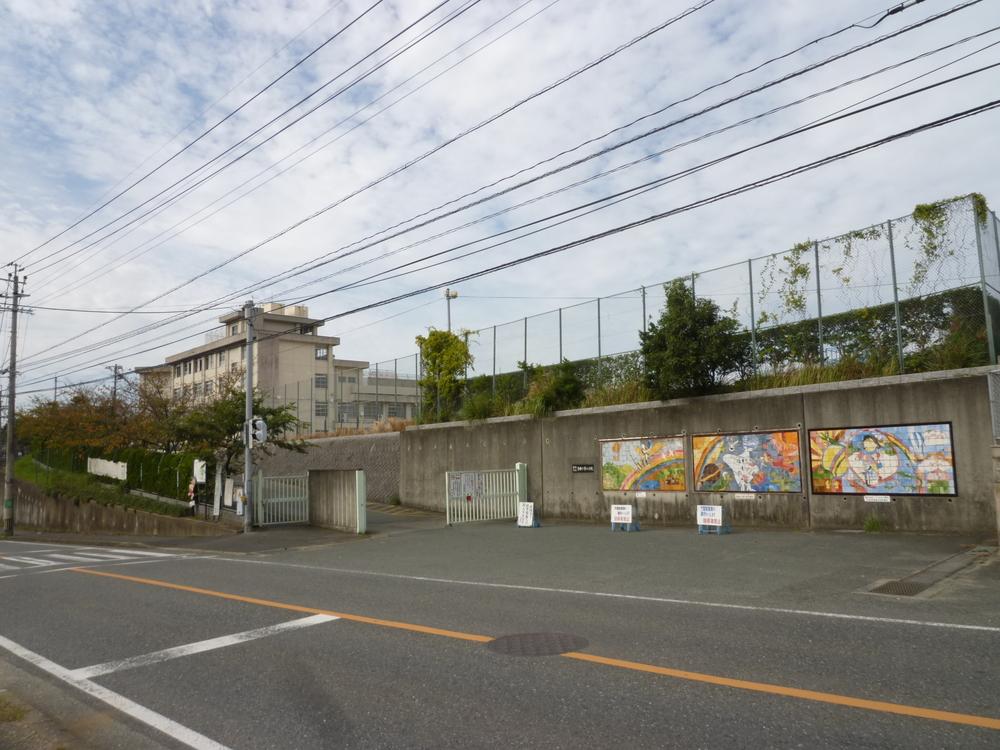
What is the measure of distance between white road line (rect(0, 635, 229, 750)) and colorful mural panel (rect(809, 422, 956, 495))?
14558 mm

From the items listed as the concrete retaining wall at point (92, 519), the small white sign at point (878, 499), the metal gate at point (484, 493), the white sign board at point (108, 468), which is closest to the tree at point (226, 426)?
the concrete retaining wall at point (92, 519)

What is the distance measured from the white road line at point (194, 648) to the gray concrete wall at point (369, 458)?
18.2 meters

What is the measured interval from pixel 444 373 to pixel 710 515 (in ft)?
46.3

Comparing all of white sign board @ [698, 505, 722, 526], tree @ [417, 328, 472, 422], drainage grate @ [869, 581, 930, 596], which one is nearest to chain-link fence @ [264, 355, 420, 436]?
tree @ [417, 328, 472, 422]

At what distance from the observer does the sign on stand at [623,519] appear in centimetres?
1812

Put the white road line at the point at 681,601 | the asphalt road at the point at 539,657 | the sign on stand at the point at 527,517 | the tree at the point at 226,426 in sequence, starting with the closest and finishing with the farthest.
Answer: the asphalt road at the point at 539,657, the white road line at the point at 681,601, the sign on stand at the point at 527,517, the tree at the point at 226,426

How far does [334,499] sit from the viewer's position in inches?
846

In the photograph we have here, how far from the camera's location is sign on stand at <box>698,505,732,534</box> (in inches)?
648

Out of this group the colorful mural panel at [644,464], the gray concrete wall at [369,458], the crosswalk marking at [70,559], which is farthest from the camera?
the gray concrete wall at [369,458]

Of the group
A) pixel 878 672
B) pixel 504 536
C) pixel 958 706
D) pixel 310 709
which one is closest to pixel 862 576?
pixel 878 672

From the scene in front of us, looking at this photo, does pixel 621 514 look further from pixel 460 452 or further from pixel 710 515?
pixel 460 452

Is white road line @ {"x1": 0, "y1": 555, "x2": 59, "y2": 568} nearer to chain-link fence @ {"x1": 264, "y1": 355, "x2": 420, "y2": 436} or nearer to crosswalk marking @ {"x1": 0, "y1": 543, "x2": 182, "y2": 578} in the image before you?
crosswalk marking @ {"x1": 0, "y1": 543, "x2": 182, "y2": 578}

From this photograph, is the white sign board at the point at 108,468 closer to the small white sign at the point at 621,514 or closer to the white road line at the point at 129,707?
the small white sign at the point at 621,514

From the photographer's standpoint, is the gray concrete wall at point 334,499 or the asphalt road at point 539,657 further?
the gray concrete wall at point 334,499
